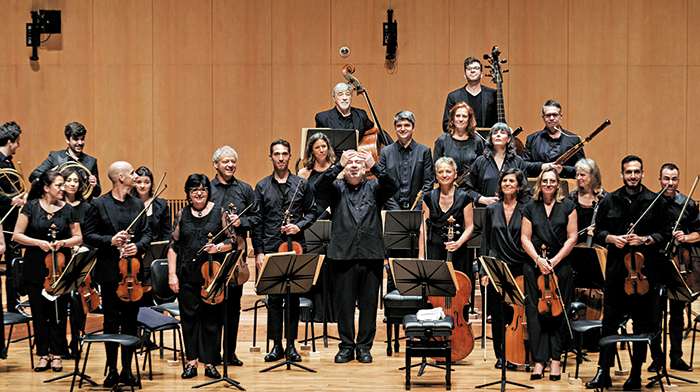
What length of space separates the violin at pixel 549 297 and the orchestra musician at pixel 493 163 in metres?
0.92

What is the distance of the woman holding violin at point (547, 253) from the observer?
405 cm

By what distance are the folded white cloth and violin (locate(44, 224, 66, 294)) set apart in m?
2.12

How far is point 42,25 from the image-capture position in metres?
8.02

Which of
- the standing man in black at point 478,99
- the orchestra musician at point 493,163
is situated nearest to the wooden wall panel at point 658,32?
the standing man in black at point 478,99

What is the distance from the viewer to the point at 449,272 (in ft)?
13.4

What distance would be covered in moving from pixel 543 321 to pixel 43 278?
9.68 ft

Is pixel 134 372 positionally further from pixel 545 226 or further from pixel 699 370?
pixel 699 370

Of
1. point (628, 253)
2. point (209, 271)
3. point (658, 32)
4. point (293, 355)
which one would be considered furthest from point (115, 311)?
point (658, 32)

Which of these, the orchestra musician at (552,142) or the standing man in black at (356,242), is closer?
the standing man in black at (356,242)

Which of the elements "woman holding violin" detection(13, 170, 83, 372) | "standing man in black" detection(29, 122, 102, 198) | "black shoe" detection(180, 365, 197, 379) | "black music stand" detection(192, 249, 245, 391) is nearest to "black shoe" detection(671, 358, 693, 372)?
"black music stand" detection(192, 249, 245, 391)

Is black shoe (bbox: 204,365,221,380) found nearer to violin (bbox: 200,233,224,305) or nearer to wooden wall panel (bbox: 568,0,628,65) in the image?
violin (bbox: 200,233,224,305)

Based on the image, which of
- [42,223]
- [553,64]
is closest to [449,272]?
[42,223]

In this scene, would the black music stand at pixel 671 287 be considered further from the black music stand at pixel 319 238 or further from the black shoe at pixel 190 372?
the black shoe at pixel 190 372

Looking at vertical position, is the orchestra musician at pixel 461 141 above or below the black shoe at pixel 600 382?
above
